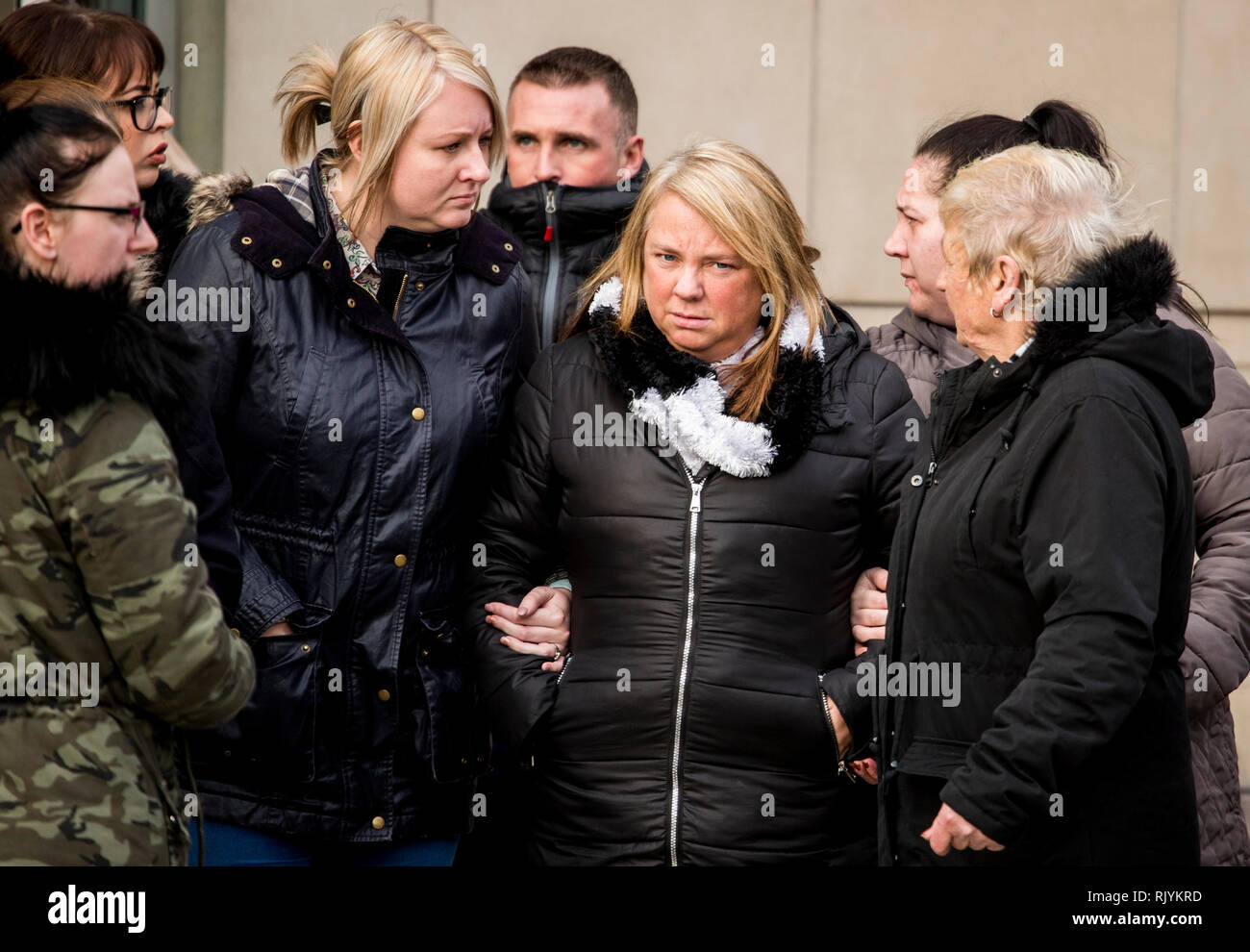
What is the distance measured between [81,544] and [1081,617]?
144 cm

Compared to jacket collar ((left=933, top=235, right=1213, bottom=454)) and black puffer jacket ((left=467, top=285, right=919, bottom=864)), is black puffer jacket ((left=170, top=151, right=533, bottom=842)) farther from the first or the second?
jacket collar ((left=933, top=235, right=1213, bottom=454))

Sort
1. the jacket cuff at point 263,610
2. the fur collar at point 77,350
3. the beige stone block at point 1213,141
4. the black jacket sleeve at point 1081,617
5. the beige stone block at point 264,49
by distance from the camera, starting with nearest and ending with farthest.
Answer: the fur collar at point 77,350 < the black jacket sleeve at point 1081,617 < the jacket cuff at point 263,610 < the beige stone block at point 264,49 < the beige stone block at point 1213,141

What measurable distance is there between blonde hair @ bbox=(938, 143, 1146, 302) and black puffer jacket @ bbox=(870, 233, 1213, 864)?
50 mm

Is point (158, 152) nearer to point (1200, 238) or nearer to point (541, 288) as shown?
point (541, 288)

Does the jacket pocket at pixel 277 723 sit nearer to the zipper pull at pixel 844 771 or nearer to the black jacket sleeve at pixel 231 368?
the black jacket sleeve at pixel 231 368

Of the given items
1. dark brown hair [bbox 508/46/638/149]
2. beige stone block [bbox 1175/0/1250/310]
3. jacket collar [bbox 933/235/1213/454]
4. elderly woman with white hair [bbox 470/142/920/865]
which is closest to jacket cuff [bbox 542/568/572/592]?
elderly woman with white hair [bbox 470/142/920/865]

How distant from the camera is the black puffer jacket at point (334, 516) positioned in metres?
2.83

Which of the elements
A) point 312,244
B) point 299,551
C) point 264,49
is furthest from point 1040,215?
point 264,49

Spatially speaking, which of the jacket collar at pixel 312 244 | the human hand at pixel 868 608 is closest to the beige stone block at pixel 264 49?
the jacket collar at pixel 312 244

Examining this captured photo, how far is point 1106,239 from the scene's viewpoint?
2.43m

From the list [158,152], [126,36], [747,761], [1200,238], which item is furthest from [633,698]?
[1200,238]

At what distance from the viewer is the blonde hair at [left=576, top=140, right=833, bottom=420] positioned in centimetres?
306

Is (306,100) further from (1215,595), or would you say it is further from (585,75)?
(1215,595)

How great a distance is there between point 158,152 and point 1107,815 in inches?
91.0
